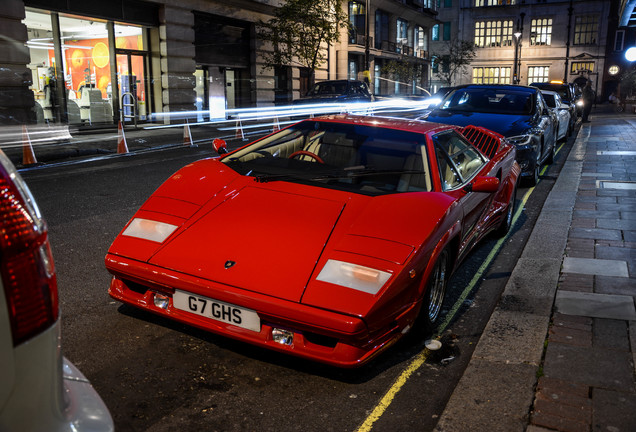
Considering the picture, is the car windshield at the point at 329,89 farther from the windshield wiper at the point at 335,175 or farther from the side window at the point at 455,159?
the windshield wiper at the point at 335,175

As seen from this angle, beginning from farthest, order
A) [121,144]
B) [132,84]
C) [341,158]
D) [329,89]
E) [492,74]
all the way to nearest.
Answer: [492,74], [329,89], [132,84], [121,144], [341,158]

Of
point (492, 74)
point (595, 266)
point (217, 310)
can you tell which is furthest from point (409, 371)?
point (492, 74)

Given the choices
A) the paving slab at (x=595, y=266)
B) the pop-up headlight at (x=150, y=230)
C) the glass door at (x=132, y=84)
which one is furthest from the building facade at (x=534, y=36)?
the pop-up headlight at (x=150, y=230)

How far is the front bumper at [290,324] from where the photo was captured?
9.82 feet

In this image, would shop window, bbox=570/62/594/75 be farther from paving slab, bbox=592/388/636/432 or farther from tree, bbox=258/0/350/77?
paving slab, bbox=592/388/636/432

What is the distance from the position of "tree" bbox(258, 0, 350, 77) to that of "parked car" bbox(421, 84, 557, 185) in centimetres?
1767

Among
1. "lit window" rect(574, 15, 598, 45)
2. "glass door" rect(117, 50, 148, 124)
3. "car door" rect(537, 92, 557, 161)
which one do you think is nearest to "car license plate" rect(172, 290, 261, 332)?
"car door" rect(537, 92, 557, 161)

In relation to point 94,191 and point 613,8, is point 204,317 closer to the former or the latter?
point 94,191

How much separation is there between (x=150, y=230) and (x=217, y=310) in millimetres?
798

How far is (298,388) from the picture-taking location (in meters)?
3.20

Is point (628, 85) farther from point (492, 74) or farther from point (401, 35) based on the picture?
point (492, 74)

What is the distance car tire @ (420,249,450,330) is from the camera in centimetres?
371

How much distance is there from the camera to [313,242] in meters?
3.41

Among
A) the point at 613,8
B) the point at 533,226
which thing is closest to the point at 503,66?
the point at 613,8
